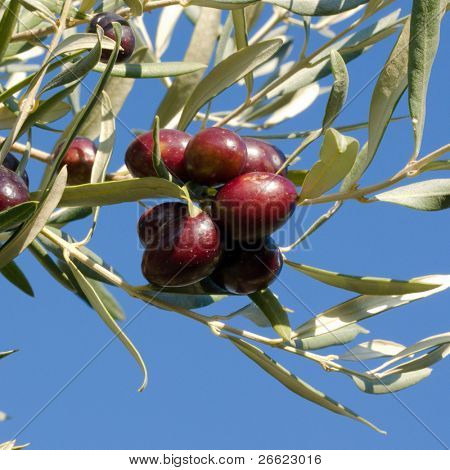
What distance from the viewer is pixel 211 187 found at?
4.90 feet

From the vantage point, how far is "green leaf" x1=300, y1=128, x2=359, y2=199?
1.30m

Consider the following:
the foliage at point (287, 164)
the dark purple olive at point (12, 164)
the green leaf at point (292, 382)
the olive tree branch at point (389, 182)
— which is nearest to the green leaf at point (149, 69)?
the foliage at point (287, 164)

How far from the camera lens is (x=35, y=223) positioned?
1.30 metres

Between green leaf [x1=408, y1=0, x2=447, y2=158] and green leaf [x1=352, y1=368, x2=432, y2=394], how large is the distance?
58cm

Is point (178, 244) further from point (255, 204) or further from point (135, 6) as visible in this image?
point (135, 6)

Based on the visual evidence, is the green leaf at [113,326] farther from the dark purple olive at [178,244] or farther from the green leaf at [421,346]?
the green leaf at [421,346]

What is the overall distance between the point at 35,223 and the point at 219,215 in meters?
0.32

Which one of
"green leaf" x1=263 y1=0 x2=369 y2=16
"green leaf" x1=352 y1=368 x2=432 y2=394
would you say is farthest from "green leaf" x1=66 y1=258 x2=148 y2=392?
"green leaf" x1=263 y1=0 x2=369 y2=16

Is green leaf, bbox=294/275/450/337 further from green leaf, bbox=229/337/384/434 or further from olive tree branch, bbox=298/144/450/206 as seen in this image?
olive tree branch, bbox=298/144/450/206

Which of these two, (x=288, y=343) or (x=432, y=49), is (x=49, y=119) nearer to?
(x=288, y=343)

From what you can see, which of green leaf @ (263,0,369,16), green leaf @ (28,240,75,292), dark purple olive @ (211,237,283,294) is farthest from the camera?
green leaf @ (28,240,75,292)
